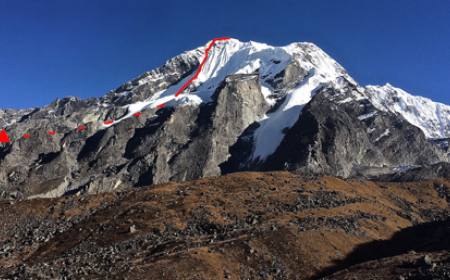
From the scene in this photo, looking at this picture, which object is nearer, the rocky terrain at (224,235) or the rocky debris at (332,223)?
the rocky terrain at (224,235)

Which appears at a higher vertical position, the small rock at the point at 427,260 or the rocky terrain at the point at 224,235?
the rocky terrain at the point at 224,235

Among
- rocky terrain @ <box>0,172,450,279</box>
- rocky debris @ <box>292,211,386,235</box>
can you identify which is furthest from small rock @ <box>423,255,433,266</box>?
rocky debris @ <box>292,211,386,235</box>

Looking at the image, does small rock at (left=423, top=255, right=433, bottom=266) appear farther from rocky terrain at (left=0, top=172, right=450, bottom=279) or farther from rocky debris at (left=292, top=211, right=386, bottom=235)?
rocky debris at (left=292, top=211, right=386, bottom=235)

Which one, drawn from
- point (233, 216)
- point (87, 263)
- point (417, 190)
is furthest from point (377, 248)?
point (417, 190)

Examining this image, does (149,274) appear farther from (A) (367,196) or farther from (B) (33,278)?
(A) (367,196)

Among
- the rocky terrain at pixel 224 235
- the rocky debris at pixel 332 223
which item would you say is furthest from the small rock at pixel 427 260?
the rocky debris at pixel 332 223

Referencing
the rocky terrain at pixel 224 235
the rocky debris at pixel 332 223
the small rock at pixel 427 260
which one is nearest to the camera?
the small rock at pixel 427 260

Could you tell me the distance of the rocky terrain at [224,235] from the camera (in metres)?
47.6

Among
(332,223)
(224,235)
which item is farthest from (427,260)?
(224,235)

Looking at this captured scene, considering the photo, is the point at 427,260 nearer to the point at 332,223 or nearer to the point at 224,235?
the point at 332,223

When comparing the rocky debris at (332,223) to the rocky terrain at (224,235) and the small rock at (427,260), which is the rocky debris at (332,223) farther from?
the small rock at (427,260)

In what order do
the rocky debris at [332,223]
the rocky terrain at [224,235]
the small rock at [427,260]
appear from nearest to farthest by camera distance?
the small rock at [427,260], the rocky terrain at [224,235], the rocky debris at [332,223]

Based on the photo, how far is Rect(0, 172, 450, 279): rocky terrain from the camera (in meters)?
47.6

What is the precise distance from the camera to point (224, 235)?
186ft
